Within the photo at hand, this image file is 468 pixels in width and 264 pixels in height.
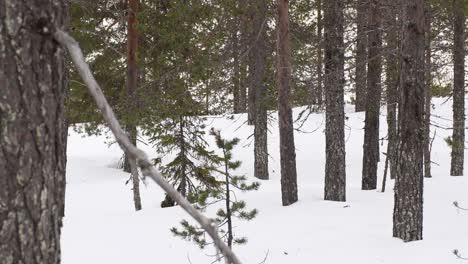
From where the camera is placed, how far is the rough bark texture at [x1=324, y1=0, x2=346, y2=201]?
10984 mm

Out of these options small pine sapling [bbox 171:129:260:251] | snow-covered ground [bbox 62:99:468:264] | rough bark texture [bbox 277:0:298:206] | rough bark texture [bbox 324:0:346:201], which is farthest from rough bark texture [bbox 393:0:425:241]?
rough bark texture [bbox 277:0:298:206]

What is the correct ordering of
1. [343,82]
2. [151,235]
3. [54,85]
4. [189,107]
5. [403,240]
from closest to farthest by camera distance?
[54,85], [403,240], [151,235], [343,82], [189,107]

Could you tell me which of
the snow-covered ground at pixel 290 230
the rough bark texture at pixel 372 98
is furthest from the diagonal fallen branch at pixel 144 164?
the rough bark texture at pixel 372 98

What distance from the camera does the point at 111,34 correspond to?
1348 centimetres

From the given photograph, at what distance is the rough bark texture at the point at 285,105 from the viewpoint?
35.7 feet

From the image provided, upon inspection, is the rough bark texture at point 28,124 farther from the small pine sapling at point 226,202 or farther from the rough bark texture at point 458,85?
the rough bark texture at point 458,85

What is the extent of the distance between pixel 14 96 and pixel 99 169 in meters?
19.9

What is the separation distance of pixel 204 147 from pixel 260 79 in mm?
2765

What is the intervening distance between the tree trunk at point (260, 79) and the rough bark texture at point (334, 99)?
157 centimetres

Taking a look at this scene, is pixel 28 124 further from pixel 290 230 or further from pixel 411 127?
pixel 290 230

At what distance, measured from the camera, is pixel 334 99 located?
1114cm

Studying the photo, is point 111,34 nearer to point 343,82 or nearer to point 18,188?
point 343,82

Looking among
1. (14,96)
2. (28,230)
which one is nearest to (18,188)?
(28,230)

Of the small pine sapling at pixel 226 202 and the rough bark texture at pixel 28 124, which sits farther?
the small pine sapling at pixel 226 202
